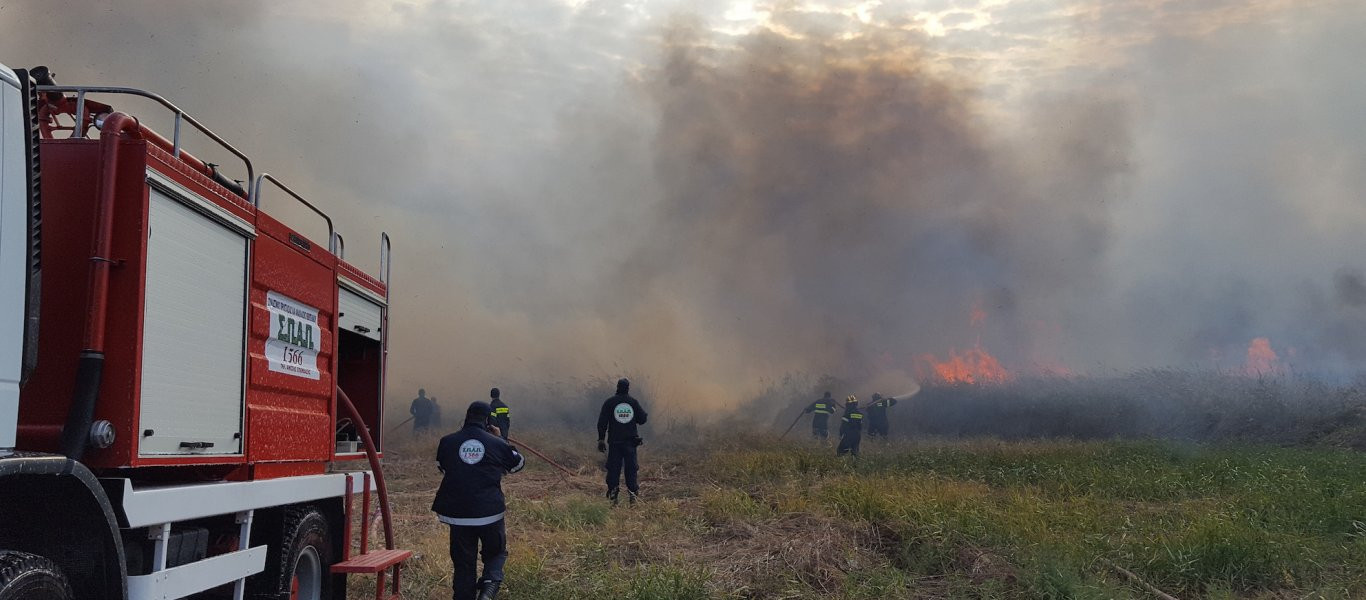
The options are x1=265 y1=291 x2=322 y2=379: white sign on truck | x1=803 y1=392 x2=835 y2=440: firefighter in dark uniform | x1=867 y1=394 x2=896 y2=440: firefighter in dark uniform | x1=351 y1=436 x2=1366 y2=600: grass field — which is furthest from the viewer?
x1=867 y1=394 x2=896 y2=440: firefighter in dark uniform

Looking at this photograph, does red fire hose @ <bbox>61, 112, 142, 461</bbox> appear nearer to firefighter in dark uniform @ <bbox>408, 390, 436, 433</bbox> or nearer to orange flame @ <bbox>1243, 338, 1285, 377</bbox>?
firefighter in dark uniform @ <bbox>408, 390, 436, 433</bbox>

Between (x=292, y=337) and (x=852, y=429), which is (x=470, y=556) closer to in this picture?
(x=292, y=337)

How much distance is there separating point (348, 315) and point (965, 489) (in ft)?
27.5

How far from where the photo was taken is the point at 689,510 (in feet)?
39.6

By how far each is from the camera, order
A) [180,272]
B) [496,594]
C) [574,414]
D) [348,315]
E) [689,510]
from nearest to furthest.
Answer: [180,272] < [348,315] < [496,594] < [689,510] < [574,414]

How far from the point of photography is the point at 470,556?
7.23 metres

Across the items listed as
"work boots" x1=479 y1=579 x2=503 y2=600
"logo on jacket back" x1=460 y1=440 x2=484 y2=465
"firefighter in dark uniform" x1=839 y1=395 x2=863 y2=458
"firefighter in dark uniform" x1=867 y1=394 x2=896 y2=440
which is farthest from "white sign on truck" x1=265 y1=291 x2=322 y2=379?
"firefighter in dark uniform" x1=867 y1=394 x2=896 y2=440

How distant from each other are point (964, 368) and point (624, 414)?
23.2m

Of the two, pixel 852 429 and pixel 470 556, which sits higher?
pixel 852 429

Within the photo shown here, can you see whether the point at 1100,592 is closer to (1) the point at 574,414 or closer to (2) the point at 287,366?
(2) the point at 287,366

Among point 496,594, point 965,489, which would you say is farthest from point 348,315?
point 965,489

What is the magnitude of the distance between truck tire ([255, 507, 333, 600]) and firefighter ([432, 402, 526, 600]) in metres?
0.96

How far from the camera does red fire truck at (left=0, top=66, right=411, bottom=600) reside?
3.46 metres

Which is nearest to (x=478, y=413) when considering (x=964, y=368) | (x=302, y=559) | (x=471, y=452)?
(x=471, y=452)
